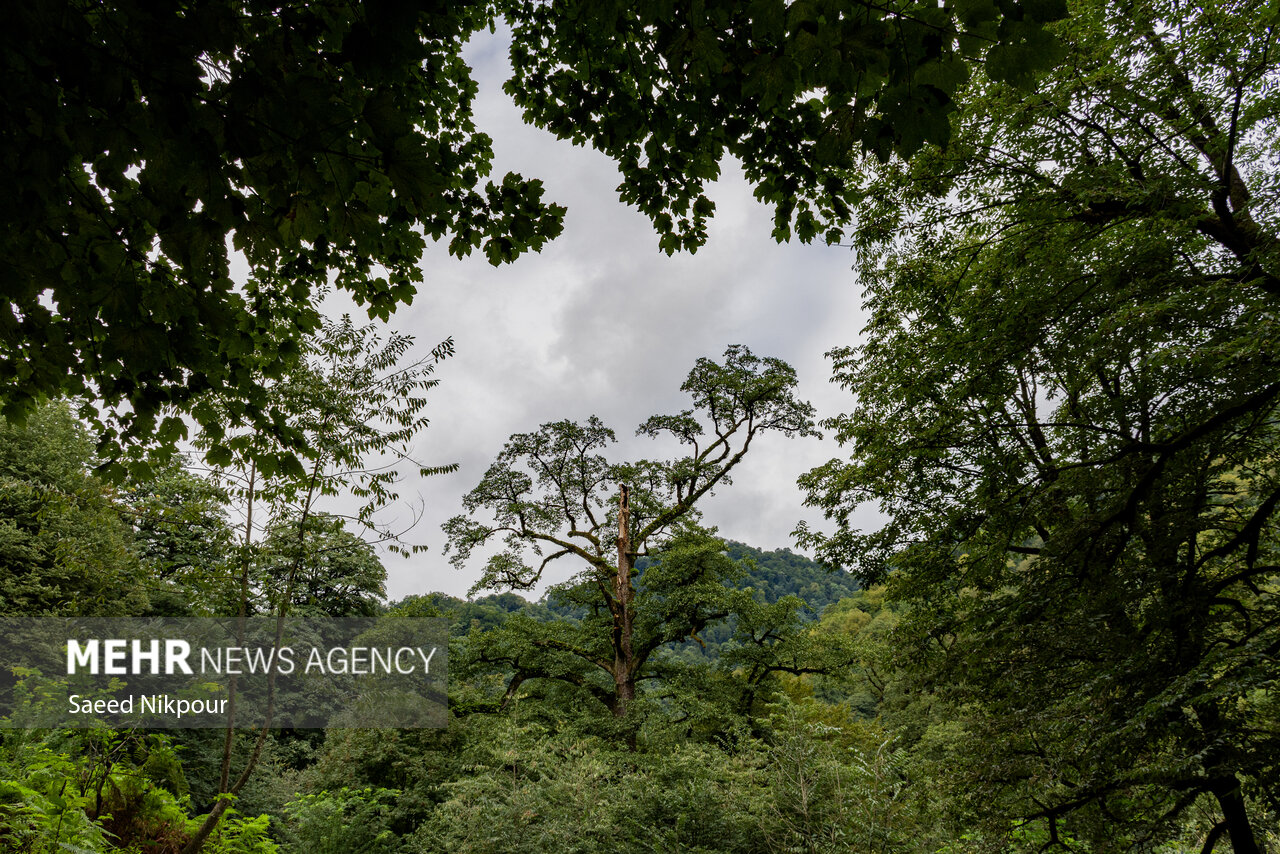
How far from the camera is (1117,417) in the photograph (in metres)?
4.56

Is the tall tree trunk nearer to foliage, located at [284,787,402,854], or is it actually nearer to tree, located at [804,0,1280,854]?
foliage, located at [284,787,402,854]

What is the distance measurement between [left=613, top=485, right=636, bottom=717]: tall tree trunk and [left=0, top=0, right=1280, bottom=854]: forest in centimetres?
199

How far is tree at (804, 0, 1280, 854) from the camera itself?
3633 mm

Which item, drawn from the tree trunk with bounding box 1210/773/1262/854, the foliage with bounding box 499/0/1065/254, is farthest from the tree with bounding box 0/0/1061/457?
the tree trunk with bounding box 1210/773/1262/854

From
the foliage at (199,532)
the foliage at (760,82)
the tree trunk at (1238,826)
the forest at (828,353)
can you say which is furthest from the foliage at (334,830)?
the tree trunk at (1238,826)

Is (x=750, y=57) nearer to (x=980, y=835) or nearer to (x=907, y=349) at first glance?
(x=907, y=349)

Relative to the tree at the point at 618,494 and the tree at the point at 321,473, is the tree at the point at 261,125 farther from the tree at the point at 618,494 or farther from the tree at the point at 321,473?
the tree at the point at 618,494

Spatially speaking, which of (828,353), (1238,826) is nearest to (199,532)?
(828,353)

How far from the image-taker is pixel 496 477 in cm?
1359

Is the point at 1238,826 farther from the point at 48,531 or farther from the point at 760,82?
the point at 48,531

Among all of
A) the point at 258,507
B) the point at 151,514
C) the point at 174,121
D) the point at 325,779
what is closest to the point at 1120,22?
the point at 174,121

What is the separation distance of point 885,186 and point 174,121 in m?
6.38

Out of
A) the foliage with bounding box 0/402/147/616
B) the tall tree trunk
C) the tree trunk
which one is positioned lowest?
the tree trunk

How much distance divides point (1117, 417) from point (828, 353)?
428 cm
